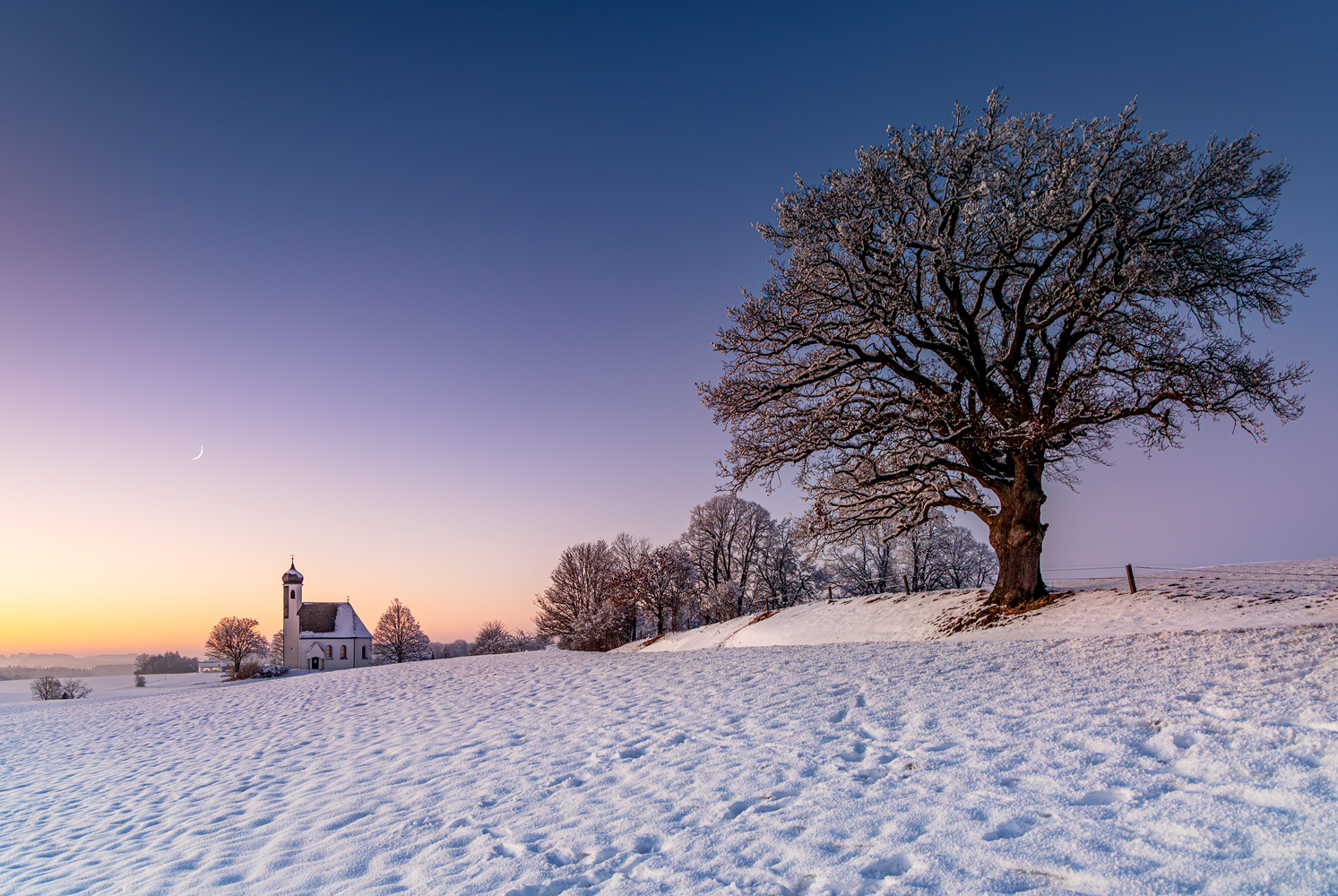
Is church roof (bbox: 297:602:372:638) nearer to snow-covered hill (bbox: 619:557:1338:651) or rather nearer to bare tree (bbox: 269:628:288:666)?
bare tree (bbox: 269:628:288:666)

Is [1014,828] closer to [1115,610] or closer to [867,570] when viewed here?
[1115,610]

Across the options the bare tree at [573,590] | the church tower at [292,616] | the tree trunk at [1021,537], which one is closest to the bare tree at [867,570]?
the bare tree at [573,590]

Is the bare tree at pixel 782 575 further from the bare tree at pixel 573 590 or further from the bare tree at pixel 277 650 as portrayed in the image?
the bare tree at pixel 277 650

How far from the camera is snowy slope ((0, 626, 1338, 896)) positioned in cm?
366

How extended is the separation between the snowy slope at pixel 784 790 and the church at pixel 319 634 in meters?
69.5

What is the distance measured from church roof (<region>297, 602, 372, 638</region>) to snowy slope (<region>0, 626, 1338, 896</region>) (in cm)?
7048

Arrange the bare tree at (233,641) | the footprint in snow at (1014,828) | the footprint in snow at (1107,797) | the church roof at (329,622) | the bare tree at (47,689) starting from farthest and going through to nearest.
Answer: the church roof at (329,622) → the bare tree at (233,641) → the bare tree at (47,689) → the footprint in snow at (1107,797) → the footprint in snow at (1014,828)

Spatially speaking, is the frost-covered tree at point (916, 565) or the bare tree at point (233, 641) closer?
the frost-covered tree at point (916, 565)

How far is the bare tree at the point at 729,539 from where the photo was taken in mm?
47000

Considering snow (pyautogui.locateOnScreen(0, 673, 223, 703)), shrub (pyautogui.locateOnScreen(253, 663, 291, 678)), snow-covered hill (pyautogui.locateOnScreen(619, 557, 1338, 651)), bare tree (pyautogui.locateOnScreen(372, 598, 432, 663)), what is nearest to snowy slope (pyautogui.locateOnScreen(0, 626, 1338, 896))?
snow-covered hill (pyautogui.locateOnScreen(619, 557, 1338, 651))

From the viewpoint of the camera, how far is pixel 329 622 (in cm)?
7375

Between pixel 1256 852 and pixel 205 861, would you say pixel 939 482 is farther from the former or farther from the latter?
pixel 205 861

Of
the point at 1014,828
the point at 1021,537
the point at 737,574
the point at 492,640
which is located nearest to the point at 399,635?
the point at 492,640

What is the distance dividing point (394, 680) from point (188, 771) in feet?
26.7
